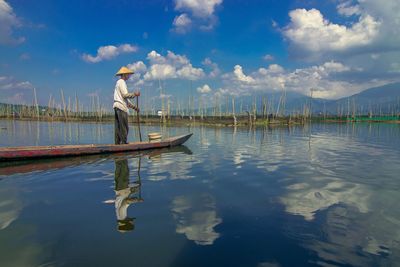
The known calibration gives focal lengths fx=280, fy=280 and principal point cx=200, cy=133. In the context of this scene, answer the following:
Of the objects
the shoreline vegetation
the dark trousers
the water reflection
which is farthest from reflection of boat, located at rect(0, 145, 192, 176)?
the shoreline vegetation

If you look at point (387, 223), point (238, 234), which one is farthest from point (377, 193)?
point (238, 234)

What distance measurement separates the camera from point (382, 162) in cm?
893

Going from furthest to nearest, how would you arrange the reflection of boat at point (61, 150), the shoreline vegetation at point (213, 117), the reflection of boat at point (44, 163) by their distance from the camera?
the shoreline vegetation at point (213, 117) < the reflection of boat at point (61, 150) < the reflection of boat at point (44, 163)

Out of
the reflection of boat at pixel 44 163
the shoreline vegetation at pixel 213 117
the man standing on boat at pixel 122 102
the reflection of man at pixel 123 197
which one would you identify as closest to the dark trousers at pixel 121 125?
the man standing on boat at pixel 122 102

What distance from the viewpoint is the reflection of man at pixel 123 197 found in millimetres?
3656

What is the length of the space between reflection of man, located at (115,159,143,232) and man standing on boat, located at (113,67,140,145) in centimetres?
303

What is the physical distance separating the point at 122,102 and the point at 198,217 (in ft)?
23.9

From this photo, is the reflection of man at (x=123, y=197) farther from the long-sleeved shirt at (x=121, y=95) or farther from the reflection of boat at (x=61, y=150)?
the long-sleeved shirt at (x=121, y=95)

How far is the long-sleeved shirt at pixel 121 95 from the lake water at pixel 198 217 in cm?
350

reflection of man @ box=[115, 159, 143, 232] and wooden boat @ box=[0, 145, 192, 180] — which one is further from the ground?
wooden boat @ box=[0, 145, 192, 180]

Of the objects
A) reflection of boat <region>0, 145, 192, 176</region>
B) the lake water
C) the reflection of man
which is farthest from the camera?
reflection of boat <region>0, 145, 192, 176</region>

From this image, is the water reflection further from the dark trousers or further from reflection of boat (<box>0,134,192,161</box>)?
the dark trousers

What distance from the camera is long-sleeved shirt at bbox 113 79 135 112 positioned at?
10048 millimetres

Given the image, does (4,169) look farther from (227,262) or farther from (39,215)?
(227,262)
